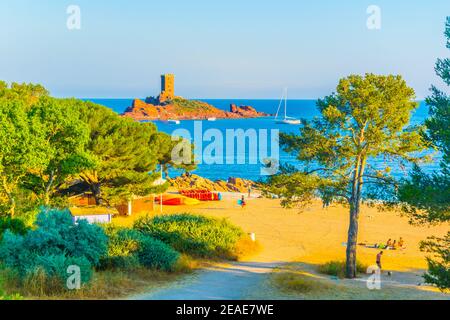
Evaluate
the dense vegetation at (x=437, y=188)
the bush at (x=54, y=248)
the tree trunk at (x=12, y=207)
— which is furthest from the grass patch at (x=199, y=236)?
the dense vegetation at (x=437, y=188)

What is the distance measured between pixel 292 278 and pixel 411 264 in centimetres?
766

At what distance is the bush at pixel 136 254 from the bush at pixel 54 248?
0.57 meters

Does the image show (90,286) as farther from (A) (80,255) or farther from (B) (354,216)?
(B) (354,216)

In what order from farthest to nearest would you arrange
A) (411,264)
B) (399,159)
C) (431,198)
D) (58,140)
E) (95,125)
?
(95,125) < (58,140) < (411,264) < (399,159) < (431,198)

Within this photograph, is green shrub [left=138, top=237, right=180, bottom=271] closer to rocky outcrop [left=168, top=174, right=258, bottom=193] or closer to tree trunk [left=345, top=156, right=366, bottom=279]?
tree trunk [left=345, top=156, right=366, bottom=279]

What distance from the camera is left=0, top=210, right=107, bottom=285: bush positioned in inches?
585

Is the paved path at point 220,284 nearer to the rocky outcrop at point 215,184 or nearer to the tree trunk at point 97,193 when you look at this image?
the tree trunk at point 97,193

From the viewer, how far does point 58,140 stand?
1081 inches

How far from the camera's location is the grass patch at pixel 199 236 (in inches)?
851

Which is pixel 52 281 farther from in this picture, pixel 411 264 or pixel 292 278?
pixel 411 264

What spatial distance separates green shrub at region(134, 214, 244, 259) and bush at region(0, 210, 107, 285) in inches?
192

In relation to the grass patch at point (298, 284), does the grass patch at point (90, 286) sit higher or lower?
higher

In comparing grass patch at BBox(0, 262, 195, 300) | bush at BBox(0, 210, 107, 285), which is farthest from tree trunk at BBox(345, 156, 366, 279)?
bush at BBox(0, 210, 107, 285)
